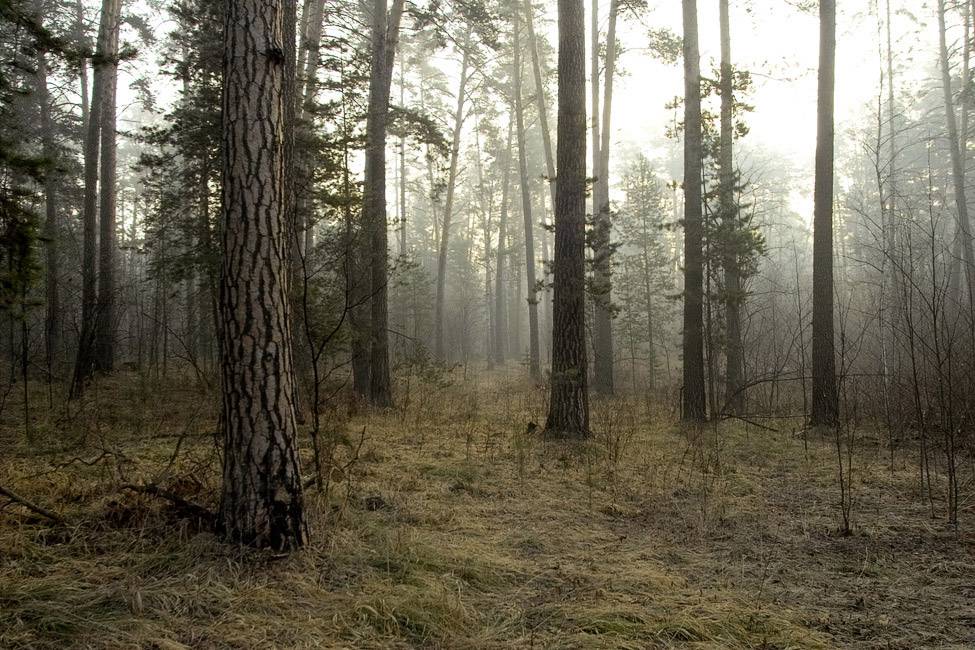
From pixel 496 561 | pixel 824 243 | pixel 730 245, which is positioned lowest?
pixel 496 561

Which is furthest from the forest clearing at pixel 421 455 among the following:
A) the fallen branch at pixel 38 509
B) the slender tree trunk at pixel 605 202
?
the slender tree trunk at pixel 605 202

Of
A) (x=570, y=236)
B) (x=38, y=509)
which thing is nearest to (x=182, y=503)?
(x=38, y=509)

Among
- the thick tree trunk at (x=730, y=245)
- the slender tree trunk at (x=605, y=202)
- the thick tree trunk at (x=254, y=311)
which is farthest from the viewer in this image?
the slender tree trunk at (x=605, y=202)

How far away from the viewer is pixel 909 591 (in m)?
3.21

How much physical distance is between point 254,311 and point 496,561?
218 centimetres

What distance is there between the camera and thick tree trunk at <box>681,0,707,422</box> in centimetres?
950

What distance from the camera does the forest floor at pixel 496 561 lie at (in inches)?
107

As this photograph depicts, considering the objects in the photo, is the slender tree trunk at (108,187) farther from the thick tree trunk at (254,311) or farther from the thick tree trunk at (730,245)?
the thick tree trunk at (730,245)

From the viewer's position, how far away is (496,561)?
362 centimetres

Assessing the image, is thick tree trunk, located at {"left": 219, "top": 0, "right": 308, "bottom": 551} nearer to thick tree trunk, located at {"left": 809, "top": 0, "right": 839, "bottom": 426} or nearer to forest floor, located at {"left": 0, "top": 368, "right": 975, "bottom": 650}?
forest floor, located at {"left": 0, "top": 368, "right": 975, "bottom": 650}

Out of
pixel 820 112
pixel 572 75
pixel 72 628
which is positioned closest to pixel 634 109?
pixel 820 112

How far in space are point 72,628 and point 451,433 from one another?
5846 millimetres

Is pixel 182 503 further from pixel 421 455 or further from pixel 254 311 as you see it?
pixel 421 455

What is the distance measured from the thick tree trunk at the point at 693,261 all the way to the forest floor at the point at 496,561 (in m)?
3.24
